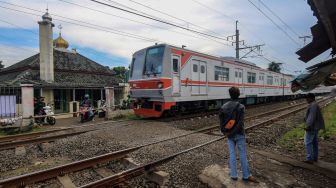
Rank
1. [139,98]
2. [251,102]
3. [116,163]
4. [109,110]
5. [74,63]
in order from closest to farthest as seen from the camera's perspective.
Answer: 1. [116,163]
2. [139,98]
3. [109,110]
4. [251,102]
5. [74,63]

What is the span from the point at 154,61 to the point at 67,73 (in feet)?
44.7

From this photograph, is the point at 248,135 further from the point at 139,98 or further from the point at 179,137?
the point at 139,98

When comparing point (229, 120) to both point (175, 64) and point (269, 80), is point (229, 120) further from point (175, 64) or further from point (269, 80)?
point (269, 80)

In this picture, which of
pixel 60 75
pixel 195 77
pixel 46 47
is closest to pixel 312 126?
pixel 195 77

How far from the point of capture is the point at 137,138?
8391 millimetres

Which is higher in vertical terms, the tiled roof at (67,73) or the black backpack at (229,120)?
the tiled roof at (67,73)

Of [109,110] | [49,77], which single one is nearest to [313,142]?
[109,110]

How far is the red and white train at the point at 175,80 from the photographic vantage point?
1155 centimetres

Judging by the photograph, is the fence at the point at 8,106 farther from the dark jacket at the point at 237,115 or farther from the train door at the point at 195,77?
the dark jacket at the point at 237,115

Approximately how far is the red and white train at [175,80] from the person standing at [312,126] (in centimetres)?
609

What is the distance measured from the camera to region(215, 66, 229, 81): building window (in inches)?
579

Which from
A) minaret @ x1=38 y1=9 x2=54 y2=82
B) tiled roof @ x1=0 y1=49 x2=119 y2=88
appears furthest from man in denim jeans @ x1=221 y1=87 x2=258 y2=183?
minaret @ x1=38 y1=9 x2=54 y2=82

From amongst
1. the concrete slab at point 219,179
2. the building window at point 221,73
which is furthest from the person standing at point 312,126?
the building window at point 221,73

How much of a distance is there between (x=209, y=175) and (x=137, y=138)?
12.2 feet
